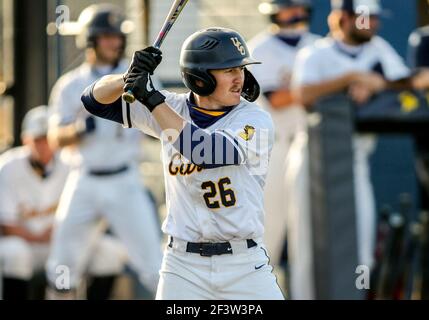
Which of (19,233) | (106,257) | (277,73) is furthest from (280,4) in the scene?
(19,233)

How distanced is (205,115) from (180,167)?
0.67 feet

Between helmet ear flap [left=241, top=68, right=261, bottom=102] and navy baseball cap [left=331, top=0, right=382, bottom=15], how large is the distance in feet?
7.22

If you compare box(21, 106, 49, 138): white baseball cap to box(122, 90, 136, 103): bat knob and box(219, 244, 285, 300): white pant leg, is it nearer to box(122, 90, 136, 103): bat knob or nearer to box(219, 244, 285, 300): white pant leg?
box(219, 244, 285, 300): white pant leg

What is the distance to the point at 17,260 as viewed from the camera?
6969 mm

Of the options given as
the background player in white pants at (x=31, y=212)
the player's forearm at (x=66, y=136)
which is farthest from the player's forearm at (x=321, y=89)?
the background player in white pants at (x=31, y=212)

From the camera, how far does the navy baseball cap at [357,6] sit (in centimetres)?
657

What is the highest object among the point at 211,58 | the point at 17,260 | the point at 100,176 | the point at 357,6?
the point at 357,6

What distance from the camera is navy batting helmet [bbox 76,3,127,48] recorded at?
22.2 ft

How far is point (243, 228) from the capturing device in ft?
14.3

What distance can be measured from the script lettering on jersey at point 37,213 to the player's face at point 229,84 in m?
2.85

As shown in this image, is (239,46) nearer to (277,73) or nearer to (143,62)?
(143,62)
